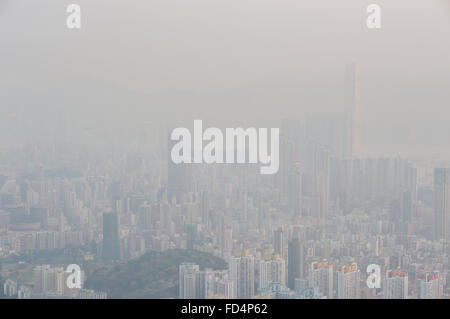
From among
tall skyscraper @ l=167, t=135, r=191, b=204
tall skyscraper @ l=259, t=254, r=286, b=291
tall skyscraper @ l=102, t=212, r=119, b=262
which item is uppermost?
tall skyscraper @ l=167, t=135, r=191, b=204

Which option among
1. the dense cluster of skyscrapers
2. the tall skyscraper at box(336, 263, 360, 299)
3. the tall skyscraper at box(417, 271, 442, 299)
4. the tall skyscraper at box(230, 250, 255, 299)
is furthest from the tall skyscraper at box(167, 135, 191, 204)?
Result: the tall skyscraper at box(417, 271, 442, 299)

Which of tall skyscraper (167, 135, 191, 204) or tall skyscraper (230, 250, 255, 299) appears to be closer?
tall skyscraper (230, 250, 255, 299)

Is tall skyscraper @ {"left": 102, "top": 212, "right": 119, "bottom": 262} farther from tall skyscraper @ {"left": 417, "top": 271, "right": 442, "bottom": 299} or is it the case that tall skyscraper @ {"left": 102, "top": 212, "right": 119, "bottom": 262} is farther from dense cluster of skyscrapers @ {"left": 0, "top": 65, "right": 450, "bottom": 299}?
tall skyscraper @ {"left": 417, "top": 271, "right": 442, "bottom": 299}

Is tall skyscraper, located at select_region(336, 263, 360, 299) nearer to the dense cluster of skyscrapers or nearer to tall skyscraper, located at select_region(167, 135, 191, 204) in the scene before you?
the dense cluster of skyscrapers

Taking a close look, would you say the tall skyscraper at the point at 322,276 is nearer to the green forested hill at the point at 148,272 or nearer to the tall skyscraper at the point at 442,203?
the green forested hill at the point at 148,272

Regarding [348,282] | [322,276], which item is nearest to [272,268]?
[322,276]

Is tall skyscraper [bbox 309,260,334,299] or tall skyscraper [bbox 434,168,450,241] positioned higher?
tall skyscraper [bbox 434,168,450,241]
